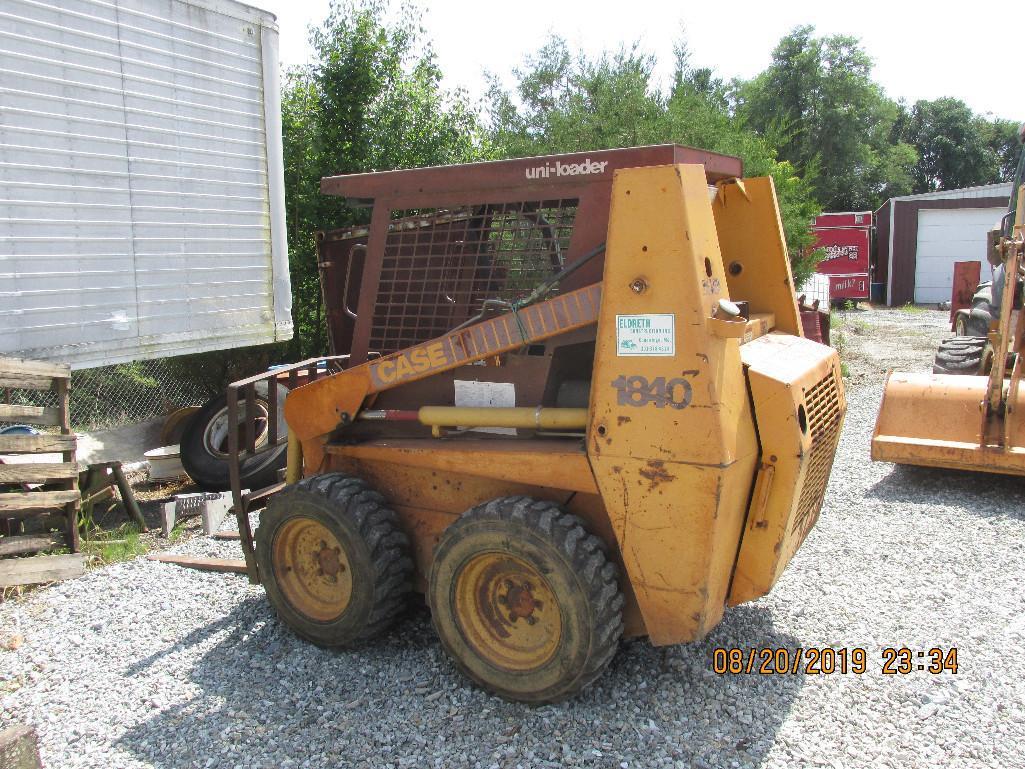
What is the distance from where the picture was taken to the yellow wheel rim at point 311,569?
3.90m

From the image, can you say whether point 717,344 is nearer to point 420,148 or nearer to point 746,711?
point 746,711

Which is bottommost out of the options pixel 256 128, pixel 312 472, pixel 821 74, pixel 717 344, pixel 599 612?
pixel 599 612

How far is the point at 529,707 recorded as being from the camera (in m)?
3.35

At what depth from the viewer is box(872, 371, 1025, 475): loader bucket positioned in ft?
18.8

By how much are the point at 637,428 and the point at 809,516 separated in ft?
4.27

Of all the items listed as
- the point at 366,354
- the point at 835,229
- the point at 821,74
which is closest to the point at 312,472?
the point at 366,354

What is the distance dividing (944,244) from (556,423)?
25103 mm

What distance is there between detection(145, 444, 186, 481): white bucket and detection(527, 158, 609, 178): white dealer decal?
5.09m

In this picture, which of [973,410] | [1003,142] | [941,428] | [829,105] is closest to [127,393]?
[941,428]

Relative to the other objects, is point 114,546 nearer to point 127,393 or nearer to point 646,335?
point 127,393

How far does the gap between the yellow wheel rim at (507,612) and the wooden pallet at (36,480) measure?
9.79ft

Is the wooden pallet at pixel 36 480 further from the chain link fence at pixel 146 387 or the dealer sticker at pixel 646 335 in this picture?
the dealer sticker at pixel 646 335

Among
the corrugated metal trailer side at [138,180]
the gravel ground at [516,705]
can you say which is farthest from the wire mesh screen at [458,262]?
the corrugated metal trailer side at [138,180]

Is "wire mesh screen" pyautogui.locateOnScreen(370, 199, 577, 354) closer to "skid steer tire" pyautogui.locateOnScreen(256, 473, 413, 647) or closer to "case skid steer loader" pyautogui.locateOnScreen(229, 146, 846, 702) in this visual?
"case skid steer loader" pyautogui.locateOnScreen(229, 146, 846, 702)
